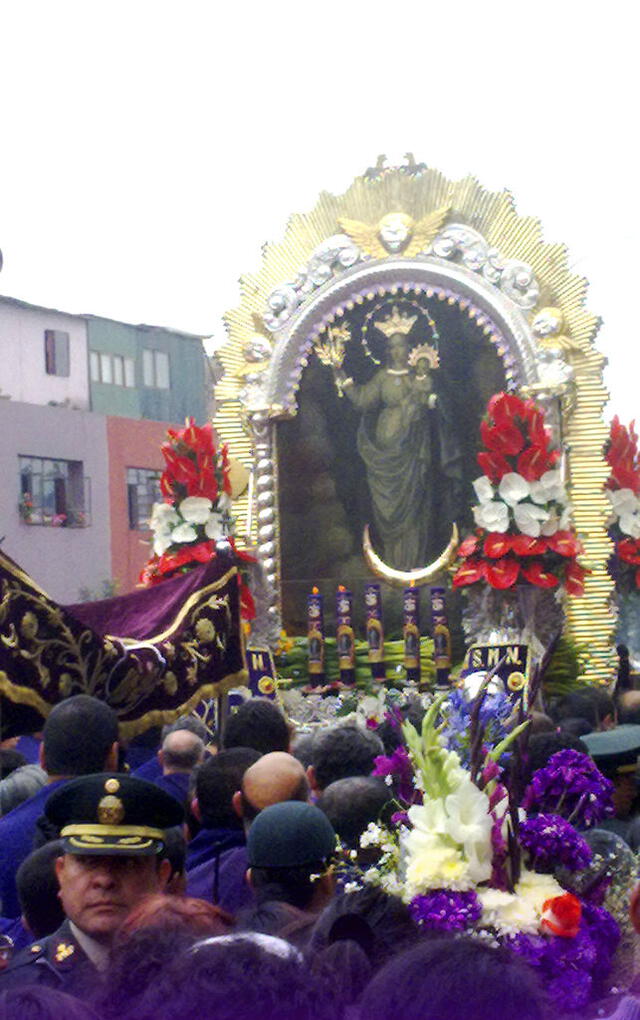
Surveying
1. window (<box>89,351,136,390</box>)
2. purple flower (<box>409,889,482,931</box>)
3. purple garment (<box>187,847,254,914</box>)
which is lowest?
purple garment (<box>187,847,254,914</box>)

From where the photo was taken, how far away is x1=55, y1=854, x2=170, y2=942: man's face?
355cm

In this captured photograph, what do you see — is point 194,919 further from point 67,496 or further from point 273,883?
point 67,496

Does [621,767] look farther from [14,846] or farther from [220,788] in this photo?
[14,846]

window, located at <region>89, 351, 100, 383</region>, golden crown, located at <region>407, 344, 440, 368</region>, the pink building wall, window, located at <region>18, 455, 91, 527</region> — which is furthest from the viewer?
window, located at <region>89, 351, 100, 383</region>

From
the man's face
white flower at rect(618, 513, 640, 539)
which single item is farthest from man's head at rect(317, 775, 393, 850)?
white flower at rect(618, 513, 640, 539)

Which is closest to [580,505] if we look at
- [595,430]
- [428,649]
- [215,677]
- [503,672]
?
[595,430]

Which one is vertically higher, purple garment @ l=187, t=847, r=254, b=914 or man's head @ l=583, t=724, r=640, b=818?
man's head @ l=583, t=724, r=640, b=818

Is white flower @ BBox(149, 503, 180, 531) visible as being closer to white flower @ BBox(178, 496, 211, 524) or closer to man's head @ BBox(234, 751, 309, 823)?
white flower @ BBox(178, 496, 211, 524)

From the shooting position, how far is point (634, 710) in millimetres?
8680

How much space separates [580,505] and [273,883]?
33.6ft

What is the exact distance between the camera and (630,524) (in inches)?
564

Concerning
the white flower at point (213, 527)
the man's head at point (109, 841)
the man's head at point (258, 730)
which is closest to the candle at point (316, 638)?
the white flower at point (213, 527)

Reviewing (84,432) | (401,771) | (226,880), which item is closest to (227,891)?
(226,880)

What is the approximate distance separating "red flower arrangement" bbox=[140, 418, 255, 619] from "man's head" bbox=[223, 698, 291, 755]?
637 cm
